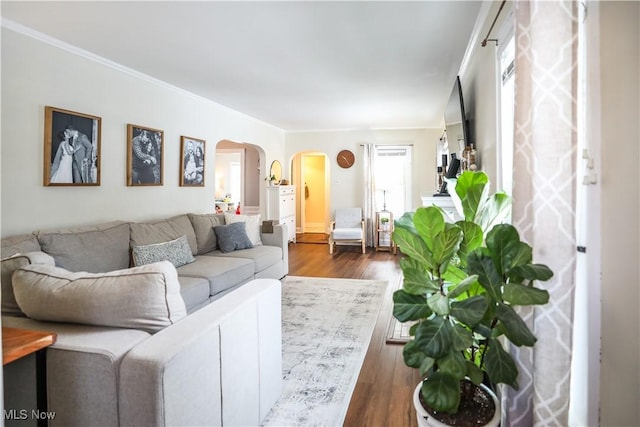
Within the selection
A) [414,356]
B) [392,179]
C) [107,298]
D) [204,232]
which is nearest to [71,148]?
[204,232]

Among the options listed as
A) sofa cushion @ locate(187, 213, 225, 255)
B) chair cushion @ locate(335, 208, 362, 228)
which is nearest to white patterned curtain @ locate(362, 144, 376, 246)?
chair cushion @ locate(335, 208, 362, 228)

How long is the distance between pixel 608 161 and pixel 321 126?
6.52 m

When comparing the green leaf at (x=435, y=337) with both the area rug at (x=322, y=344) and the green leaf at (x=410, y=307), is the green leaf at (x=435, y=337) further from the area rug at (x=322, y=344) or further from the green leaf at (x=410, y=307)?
the area rug at (x=322, y=344)

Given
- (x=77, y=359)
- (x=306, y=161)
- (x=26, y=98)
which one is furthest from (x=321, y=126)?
(x=77, y=359)

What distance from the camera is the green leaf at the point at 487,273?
3.81ft

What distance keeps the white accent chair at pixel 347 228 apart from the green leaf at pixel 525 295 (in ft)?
19.9

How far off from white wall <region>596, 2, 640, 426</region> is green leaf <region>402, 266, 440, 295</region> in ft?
1.89

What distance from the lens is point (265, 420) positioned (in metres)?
1.99

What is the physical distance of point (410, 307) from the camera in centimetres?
127

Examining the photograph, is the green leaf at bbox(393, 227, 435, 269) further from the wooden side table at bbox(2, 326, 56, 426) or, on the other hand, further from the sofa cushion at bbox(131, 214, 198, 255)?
the sofa cushion at bbox(131, 214, 198, 255)

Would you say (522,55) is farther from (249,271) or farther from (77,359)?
(249,271)

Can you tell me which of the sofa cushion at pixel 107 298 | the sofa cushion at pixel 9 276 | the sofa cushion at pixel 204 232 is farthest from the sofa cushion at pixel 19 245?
the sofa cushion at pixel 204 232

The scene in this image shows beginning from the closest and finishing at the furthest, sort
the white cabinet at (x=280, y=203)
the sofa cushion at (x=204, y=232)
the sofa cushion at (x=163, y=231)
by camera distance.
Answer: the sofa cushion at (x=163, y=231)
the sofa cushion at (x=204, y=232)
the white cabinet at (x=280, y=203)

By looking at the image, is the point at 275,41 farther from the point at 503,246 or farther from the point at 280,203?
the point at 280,203
